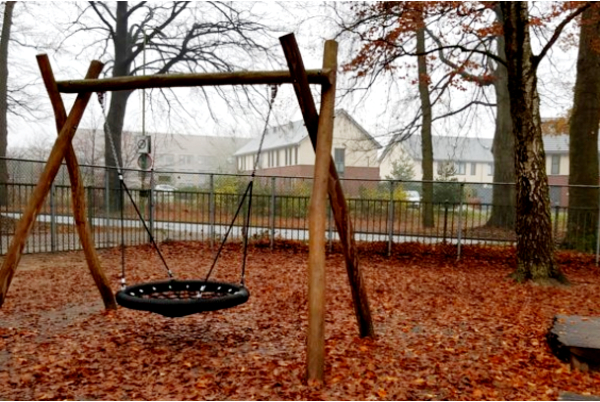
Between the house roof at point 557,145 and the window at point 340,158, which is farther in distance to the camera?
the house roof at point 557,145

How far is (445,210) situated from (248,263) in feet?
15.2

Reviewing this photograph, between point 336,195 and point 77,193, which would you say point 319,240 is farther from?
point 77,193

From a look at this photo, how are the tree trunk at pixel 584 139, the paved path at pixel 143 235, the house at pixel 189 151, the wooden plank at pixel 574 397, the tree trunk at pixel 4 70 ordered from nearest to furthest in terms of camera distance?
the wooden plank at pixel 574 397 → the paved path at pixel 143 235 → the tree trunk at pixel 584 139 → the tree trunk at pixel 4 70 → the house at pixel 189 151

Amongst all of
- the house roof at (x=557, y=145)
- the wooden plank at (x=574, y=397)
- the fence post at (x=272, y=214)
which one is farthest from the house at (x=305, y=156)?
the wooden plank at (x=574, y=397)

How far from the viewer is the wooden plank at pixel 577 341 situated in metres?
3.88

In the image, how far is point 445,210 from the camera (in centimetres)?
1091

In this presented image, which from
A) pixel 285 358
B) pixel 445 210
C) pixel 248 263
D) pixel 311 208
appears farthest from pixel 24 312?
pixel 445 210

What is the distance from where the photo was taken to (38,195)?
4.75m

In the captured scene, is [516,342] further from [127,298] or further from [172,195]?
[172,195]

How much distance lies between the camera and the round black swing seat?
12.8 ft

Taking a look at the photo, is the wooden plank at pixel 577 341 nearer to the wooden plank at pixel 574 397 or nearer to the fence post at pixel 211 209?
the wooden plank at pixel 574 397

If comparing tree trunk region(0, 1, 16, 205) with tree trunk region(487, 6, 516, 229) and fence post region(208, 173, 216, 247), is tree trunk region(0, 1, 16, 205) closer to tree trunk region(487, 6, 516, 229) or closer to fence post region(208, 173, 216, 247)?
fence post region(208, 173, 216, 247)

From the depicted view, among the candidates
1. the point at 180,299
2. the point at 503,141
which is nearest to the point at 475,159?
the point at 503,141

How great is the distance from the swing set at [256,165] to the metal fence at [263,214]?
5418 mm
